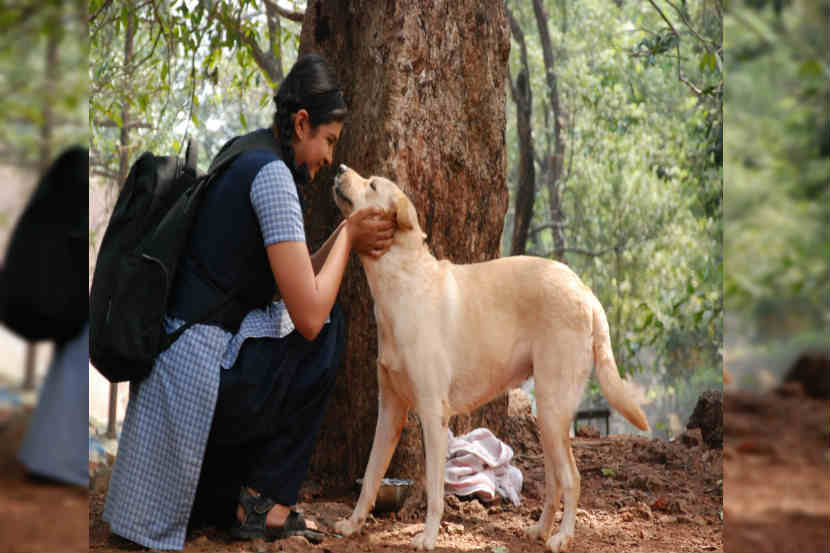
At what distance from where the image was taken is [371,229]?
2.98 metres

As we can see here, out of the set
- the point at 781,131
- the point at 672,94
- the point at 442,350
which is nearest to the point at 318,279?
the point at 442,350

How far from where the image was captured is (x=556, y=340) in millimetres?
3002

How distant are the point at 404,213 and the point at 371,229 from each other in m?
0.14

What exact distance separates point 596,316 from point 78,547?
1.96 meters

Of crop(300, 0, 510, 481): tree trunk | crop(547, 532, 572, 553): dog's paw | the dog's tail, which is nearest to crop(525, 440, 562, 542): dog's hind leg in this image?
crop(547, 532, 572, 553): dog's paw

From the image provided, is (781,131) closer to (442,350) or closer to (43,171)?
(442,350)

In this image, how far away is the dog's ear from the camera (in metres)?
3.01

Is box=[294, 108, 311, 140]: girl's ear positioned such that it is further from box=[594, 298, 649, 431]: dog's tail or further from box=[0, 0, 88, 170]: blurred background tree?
box=[0, 0, 88, 170]: blurred background tree

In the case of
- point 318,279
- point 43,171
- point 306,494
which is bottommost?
point 306,494

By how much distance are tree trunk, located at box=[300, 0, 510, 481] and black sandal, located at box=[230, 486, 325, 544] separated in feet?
2.61

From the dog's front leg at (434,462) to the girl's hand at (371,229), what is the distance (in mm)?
616

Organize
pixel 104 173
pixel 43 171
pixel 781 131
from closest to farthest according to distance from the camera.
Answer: pixel 43 171, pixel 781 131, pixel 104 173

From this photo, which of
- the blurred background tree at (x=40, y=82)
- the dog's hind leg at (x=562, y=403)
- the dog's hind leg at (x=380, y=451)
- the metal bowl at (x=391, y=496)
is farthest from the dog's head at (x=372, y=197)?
the blurred background tree at (x=40, y=82)

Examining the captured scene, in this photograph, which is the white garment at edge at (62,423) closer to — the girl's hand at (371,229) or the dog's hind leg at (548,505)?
the girl's hand at (371,229)
